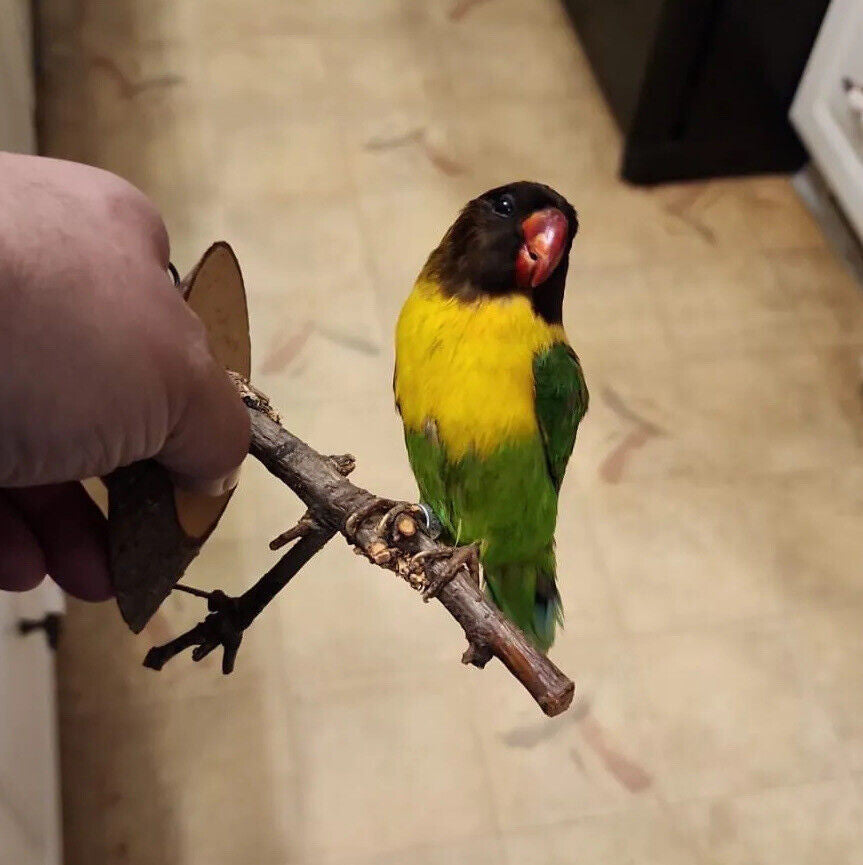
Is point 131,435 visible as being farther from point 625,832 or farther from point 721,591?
point 721,591

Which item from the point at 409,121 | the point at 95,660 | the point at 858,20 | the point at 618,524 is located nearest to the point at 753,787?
the point at 618,524

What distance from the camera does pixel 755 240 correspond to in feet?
5.02

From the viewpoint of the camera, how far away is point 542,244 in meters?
0.52

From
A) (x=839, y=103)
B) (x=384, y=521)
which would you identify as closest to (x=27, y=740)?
(x=384, y=521)

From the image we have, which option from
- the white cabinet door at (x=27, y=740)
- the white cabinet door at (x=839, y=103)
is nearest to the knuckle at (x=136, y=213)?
the white cabinet door at (x=27, y=740)

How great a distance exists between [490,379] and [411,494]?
61 cm

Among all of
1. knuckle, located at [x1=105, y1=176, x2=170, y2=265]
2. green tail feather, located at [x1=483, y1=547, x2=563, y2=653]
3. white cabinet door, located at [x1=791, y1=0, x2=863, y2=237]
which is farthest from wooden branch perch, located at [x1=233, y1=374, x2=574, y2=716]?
white cabinet door, located at [x1=791, y1=0, x2=863, y2=237]

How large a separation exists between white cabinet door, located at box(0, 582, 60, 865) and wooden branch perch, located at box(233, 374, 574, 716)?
432 millimetres

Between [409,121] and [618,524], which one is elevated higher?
[409,121]

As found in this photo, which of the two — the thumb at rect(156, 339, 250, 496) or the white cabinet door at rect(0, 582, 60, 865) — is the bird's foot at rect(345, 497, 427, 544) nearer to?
the thumb at rect(156, 339, 250, 496)

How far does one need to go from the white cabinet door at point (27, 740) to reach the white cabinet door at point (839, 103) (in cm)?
117

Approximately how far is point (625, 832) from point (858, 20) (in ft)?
3.50

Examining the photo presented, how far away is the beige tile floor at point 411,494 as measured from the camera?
3.34 ft

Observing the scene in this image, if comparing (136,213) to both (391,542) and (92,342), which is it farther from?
(391,542)
